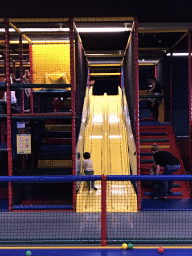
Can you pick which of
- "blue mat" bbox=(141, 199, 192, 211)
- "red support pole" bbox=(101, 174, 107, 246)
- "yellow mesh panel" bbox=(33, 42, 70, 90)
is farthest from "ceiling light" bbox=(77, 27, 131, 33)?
"red support pole" bbox=(101, 174, 107, 246)

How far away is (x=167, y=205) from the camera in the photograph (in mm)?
8367

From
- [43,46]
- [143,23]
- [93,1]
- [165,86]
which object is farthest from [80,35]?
[165,86]

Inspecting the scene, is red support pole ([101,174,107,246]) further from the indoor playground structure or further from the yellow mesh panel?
the yellow mesh panel

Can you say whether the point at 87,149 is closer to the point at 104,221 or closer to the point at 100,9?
the point at 100,9

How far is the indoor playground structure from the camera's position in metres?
5.48

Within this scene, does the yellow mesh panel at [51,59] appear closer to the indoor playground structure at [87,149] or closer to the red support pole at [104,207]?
the indoor playground structure at [87,149]

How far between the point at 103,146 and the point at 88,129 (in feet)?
4.27

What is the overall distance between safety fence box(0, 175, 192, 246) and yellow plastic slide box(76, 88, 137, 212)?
49 mm

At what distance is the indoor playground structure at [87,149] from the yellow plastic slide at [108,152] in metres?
0.04

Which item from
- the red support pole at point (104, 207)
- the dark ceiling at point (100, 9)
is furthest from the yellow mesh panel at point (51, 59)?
the red support pole at point (104, 207)

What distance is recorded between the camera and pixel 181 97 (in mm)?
14031

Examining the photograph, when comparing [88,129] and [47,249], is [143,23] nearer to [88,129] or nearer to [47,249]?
[88,129]

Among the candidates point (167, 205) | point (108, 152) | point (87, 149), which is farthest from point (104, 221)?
point (87, 149)

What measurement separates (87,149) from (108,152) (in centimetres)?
76
